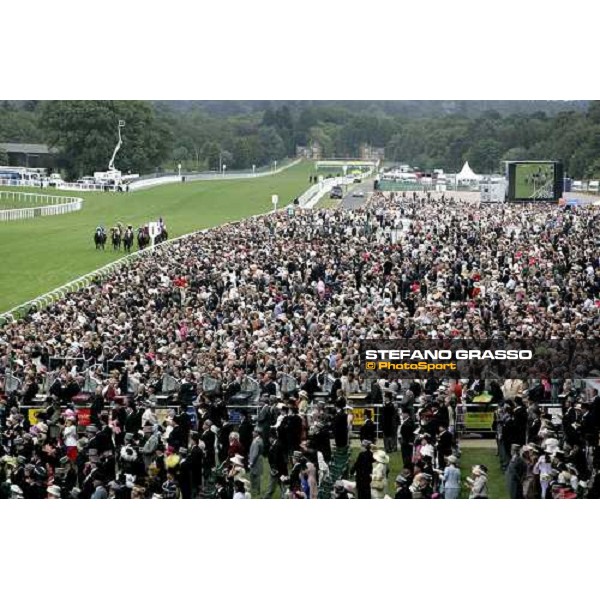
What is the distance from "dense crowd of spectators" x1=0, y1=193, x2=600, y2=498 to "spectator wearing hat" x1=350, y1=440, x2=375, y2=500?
2.6 inches

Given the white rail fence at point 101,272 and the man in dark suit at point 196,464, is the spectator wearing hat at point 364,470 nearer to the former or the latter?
the man in dark suit at point 196,464

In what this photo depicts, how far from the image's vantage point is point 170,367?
22.4 metres

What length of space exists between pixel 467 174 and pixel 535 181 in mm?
2337

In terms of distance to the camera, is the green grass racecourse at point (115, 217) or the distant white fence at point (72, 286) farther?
the green grass racecourse at point (115, 217)

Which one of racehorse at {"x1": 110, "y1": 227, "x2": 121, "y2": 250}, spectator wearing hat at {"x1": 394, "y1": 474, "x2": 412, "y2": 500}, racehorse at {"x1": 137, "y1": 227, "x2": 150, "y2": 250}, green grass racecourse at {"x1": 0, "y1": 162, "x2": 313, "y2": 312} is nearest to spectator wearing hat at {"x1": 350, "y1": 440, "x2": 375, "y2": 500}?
spectator wearing hat at {"x1": 394, "y1": 474, "x2": 412, "y2": 500}

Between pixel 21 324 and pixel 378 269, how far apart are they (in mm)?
8684

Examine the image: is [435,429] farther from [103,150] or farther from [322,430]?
[103,150]

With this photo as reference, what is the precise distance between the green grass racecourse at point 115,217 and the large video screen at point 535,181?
26.0 ft

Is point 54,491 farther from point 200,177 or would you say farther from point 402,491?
point 200,177

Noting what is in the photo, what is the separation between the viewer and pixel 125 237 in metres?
38.9

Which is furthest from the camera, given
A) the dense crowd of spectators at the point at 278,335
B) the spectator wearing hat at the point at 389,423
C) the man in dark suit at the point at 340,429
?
the spectator wearing hat at the point at 389,423

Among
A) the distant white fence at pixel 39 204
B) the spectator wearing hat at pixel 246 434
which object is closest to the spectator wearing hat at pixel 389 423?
the spectator wearing hat at pixel 246 434

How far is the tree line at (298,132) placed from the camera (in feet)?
102

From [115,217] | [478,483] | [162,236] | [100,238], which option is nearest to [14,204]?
[100,238]
